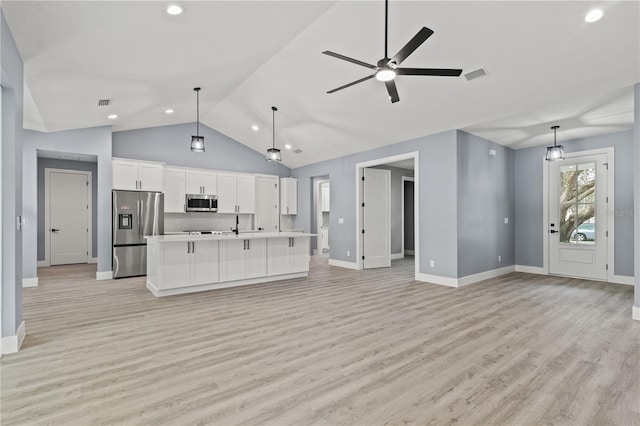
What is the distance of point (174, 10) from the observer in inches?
113

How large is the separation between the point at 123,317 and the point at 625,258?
26.5ft

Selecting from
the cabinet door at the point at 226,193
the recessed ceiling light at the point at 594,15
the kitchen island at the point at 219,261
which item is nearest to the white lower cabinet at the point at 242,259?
the kitchen island at the point at 219,261

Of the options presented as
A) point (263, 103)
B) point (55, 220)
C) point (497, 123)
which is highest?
point (263, 103)

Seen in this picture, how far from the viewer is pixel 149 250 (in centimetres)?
555

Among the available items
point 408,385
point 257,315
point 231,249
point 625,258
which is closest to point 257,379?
point 408,385

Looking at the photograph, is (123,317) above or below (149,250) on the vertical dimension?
below

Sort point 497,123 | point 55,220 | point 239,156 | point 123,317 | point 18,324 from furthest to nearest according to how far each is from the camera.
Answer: point 239,156 < point 55,220 < point 497,123 < point 123,317 < point 18,324

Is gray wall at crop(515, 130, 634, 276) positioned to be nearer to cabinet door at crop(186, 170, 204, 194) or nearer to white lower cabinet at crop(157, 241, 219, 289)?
white lower cabinet at crop(157, 241, 219, 289)

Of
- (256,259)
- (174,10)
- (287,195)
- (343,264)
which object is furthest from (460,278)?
(174,10)

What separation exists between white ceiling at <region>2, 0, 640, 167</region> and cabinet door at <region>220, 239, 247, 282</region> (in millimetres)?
2661

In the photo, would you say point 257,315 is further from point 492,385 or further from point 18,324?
point 492,385

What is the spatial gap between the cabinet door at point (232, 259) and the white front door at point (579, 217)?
20.5ft

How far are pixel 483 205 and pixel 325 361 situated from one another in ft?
16.3

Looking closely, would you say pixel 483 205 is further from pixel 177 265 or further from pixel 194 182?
pixel 194 182
